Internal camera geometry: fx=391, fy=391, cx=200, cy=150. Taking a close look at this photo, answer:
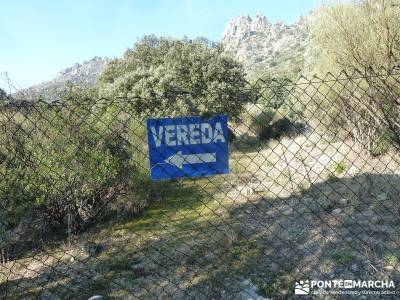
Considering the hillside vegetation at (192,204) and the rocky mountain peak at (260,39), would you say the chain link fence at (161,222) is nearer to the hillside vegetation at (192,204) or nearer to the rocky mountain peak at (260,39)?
the hillside vegetation at (192,204)

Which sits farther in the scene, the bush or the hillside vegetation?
the bush

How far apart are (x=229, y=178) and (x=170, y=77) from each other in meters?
8.10

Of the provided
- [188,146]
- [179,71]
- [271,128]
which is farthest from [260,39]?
[188,146]

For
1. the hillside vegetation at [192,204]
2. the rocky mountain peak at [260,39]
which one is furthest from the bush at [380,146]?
the rocky mountain peak at [260,39]

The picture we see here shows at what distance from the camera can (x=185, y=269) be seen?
4320 millimetres

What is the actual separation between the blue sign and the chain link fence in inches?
29.0

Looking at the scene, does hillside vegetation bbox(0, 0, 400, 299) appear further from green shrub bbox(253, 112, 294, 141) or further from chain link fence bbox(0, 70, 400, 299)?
green shrub bbox(253, 112, 294, 141)

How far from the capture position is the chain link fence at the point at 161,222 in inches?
154

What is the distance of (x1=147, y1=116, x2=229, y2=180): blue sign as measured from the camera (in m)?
2.48

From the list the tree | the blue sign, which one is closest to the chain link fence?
the blue sign

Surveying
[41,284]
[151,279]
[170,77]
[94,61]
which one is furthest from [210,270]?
[94,61]

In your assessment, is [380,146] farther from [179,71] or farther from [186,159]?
[179,71]

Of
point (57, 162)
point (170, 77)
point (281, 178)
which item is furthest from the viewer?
point (170, 77)

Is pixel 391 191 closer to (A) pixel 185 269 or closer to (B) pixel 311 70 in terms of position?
(A) pixel 185 269
